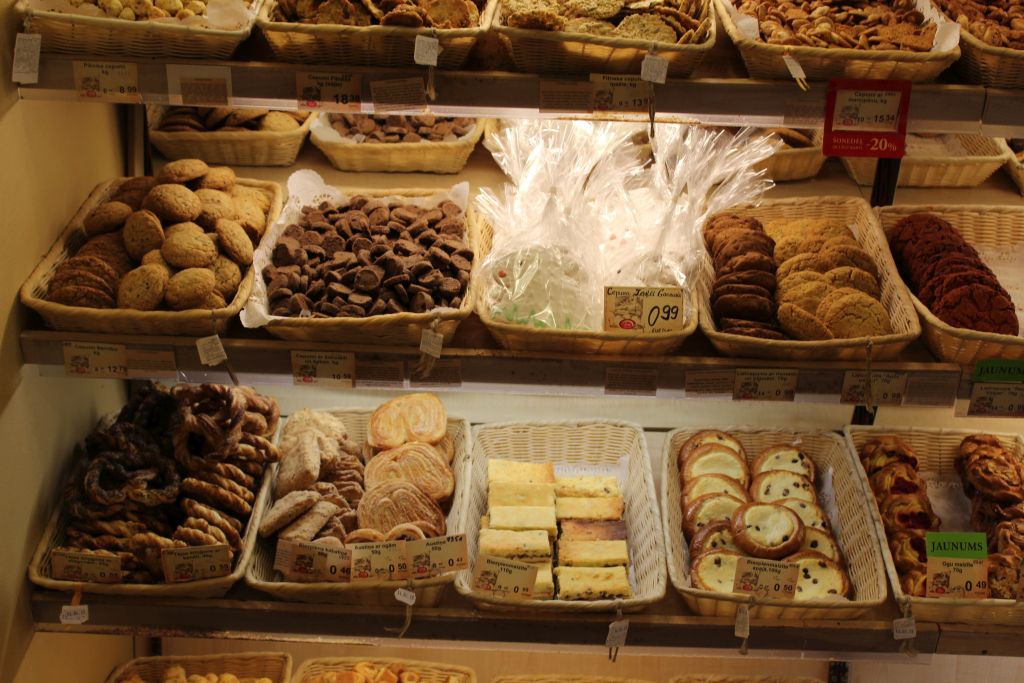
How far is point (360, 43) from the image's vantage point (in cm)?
189

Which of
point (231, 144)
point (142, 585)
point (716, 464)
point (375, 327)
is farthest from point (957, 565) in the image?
point (231, 144)

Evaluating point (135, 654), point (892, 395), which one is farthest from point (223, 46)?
point (135, 654)

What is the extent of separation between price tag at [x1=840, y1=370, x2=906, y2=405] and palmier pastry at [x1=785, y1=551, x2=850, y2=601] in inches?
16.8

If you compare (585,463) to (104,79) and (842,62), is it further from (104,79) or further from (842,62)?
(104,79)

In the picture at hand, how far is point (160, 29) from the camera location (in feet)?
6.15

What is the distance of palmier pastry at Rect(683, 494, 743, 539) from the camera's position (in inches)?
93.9

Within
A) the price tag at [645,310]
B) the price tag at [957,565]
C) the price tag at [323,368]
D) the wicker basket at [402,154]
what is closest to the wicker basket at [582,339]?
the price tag at [645,310]

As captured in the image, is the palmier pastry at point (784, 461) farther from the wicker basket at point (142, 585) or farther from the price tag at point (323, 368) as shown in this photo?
the wicker basket at point (142, 585)

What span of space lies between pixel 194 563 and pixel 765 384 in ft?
4.18

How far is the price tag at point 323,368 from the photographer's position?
80.7 inches

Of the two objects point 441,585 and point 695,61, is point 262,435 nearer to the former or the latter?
point 441,585

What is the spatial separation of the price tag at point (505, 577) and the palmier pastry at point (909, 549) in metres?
0.84

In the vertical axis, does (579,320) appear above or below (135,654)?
above

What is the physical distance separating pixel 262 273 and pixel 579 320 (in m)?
0.70
